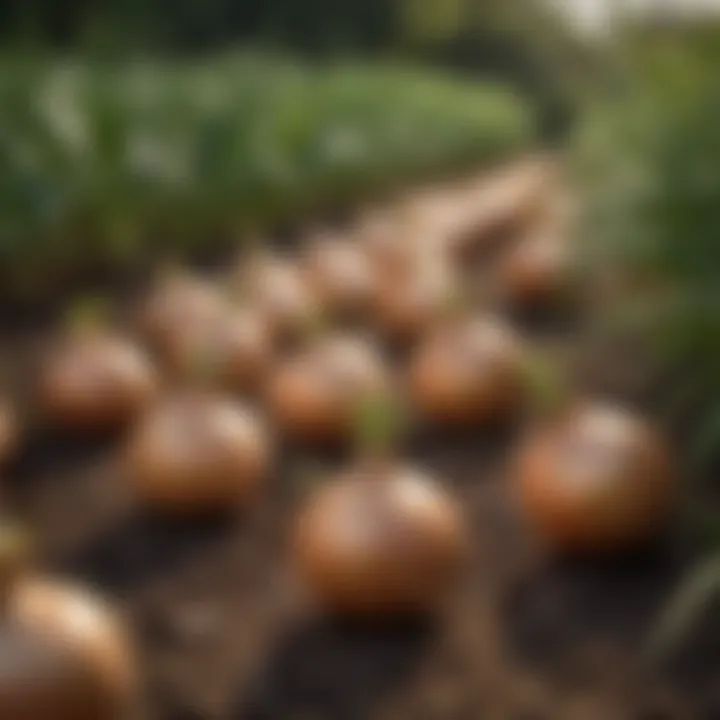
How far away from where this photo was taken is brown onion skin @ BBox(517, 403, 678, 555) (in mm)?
2246

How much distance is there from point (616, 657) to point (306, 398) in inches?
42.0

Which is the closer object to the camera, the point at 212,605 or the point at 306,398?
the point at 212,605

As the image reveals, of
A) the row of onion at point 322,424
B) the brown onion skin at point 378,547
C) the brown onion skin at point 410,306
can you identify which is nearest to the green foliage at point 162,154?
the row of onion at point 322,424

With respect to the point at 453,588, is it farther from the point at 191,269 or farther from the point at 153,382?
the point at 191,269

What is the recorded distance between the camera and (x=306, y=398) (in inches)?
113

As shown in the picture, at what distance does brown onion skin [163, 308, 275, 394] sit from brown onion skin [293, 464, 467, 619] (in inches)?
32.2

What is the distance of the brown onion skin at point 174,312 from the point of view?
3416mm

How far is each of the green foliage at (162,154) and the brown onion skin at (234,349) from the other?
16.5 inches

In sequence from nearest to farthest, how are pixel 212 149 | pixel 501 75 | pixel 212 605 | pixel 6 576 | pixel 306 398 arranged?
pixel 6 576
pixel 212 605
pixel 306 398
pixel 212 149
pixel 501 75

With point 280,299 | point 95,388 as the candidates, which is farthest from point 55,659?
point 280,299

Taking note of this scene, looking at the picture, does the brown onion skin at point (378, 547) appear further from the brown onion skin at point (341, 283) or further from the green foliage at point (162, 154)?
the brown onion skin at point (341, 283)

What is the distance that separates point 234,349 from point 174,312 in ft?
1.40

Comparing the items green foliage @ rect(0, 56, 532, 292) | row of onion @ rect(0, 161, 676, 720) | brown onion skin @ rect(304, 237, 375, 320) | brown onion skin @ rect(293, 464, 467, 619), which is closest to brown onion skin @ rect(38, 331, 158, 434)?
row of onion @ rect(0, 161, 676, 720)

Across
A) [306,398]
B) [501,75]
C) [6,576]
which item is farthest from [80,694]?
[501,75]
